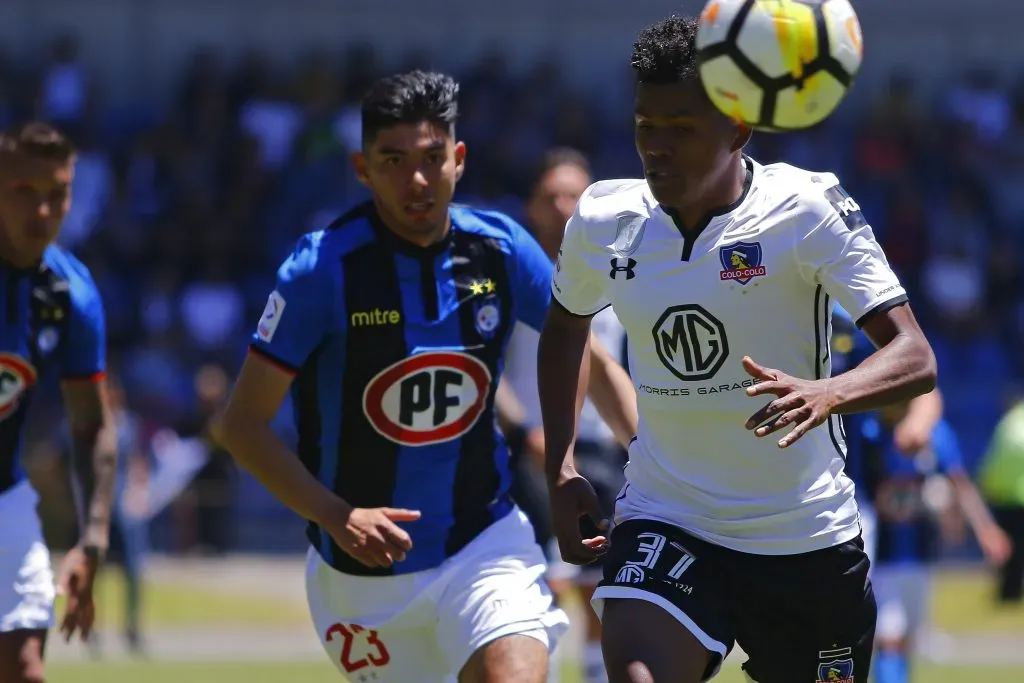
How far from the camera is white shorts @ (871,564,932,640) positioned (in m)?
9.98

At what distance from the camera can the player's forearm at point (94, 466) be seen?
6871mm

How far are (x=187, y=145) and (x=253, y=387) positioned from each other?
16554 millimetres

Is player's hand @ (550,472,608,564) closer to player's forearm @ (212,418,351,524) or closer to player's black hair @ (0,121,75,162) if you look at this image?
player's forearm @ (212,418,351,524)

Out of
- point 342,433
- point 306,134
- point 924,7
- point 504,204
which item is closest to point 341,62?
point 306,134

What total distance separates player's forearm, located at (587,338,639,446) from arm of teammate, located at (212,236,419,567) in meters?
0.97

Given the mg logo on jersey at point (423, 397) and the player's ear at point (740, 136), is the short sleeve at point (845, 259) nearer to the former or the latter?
the player's ear at point (740, 136)

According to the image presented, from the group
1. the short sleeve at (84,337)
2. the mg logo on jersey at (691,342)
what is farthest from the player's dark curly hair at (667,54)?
the short sleeve at (84,337)

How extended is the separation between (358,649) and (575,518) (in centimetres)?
112

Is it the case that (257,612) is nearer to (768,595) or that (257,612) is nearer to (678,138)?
(768,595)

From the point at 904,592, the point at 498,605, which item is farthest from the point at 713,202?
the point at 904,592

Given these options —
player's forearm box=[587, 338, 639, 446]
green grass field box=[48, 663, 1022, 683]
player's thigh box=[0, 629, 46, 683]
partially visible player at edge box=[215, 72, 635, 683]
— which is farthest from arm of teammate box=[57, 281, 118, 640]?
green grass field box=[48, 663, 1022, 683]

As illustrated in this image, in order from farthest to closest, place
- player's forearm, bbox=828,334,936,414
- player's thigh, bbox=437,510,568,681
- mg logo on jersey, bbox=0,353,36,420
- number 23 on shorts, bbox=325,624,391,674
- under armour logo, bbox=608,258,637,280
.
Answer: mg logo on jersey, bbox=0,353,36,420 → number 23 on shorts, bbox=325,624,391,674 → player's thigh, bbox=437,510,568,681 → under armour logo, bbox=608,258,637,280 → player's forearm, bbox=828,334,936,414

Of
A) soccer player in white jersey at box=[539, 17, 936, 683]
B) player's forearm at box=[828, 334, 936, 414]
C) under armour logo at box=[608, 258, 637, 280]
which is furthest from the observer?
under armour logo at box=[608, 258, 637, 280]

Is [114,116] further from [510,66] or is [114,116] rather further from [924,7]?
[924,7]
